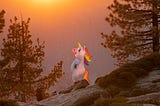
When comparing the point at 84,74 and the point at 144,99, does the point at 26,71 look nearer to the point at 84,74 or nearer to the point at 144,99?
the point at 84,74

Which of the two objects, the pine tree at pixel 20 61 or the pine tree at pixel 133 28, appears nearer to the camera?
the pine tree at pixel 133 28

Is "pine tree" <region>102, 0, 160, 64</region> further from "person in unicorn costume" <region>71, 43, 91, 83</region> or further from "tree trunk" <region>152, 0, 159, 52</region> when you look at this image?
"person in unicorn costume" <region>71, 43, 91, 83</region>

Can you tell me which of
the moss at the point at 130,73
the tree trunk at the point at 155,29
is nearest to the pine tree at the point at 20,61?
the tree trunk at the point at 155,29

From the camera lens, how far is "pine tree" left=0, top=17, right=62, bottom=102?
36156 millimetres

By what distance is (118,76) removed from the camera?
1469cm

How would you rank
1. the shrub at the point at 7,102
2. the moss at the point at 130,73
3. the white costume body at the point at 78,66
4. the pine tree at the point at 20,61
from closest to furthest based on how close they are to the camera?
the shrub at the point at 7,102 → the moss at the point at 130,73 → the white costume body at the point at 78,66 → the pine tree at the point at 20,61

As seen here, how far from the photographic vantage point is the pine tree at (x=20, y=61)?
36.2m

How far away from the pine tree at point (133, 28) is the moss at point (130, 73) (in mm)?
13795

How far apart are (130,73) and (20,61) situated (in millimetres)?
22538

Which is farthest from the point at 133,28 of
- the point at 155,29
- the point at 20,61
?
the point at 20,61

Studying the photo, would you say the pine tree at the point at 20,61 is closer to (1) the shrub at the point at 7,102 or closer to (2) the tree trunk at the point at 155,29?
(2) the tree trunk at the point at 155,29

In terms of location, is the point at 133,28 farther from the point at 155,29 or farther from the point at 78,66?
the point at 78,66

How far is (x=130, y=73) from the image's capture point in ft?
48.2

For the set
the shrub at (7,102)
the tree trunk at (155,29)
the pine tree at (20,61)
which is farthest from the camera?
the pine tree at (20,61)
